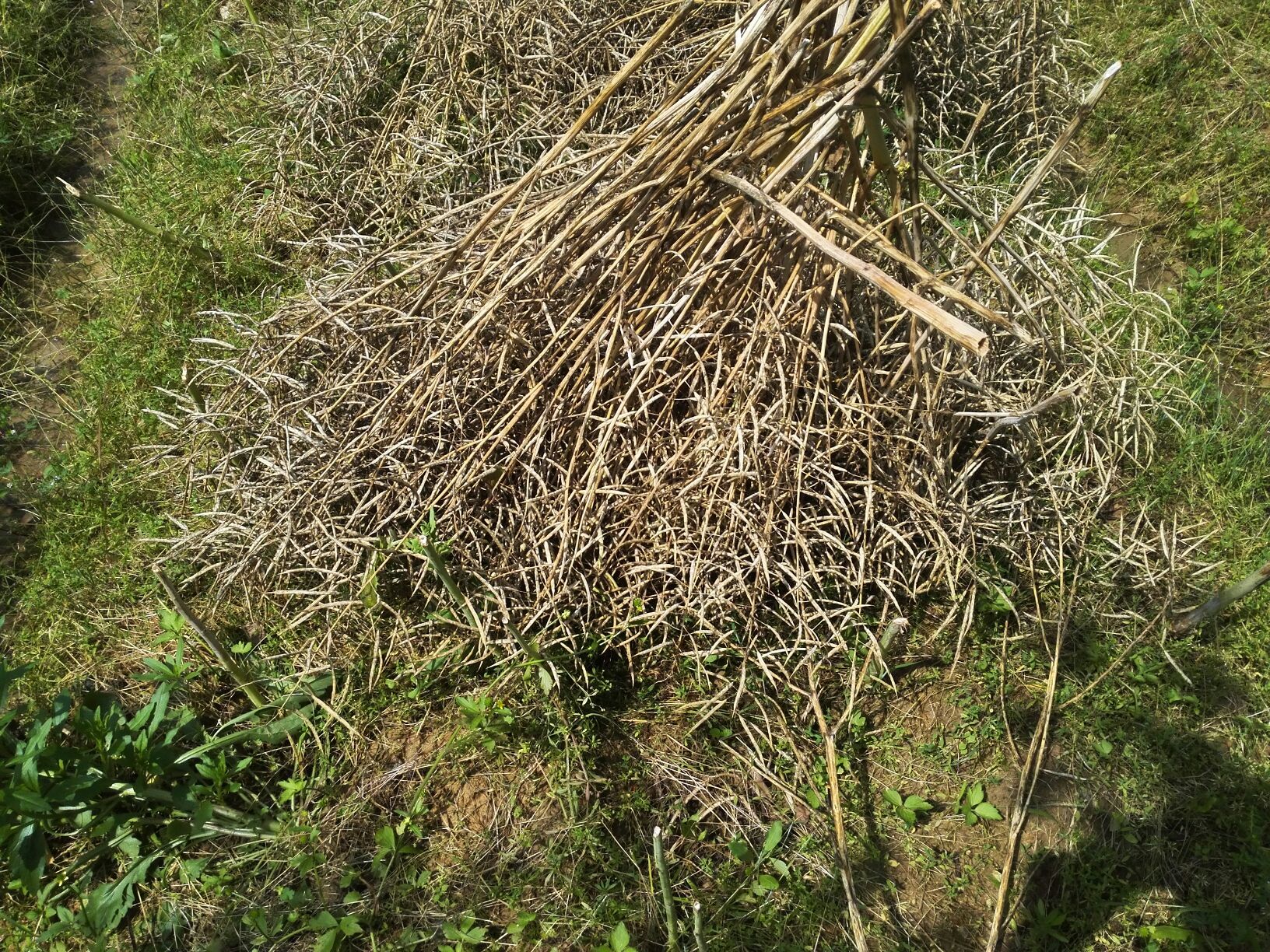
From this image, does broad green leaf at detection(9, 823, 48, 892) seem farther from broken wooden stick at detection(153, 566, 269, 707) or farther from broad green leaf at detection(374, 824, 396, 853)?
broad green leaf at detection(374, 824, 396, 853)

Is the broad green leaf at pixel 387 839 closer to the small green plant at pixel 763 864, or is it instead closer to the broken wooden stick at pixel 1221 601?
the small green plant at pixel 763 864

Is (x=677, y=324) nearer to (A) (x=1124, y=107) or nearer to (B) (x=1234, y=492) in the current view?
(B) (x=1234, y=492)

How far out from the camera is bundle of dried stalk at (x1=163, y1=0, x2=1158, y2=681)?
2.30 meters

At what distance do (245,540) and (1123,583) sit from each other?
8.49ft

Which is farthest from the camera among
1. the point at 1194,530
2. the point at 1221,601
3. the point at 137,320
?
the point at 137,320

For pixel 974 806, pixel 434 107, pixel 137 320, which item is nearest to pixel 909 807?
pixel 974 806

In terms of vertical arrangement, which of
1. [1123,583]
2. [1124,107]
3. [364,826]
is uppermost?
[1124,107]

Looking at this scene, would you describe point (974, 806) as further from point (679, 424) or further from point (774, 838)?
point (679, 424)

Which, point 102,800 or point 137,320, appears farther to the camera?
point 137,320

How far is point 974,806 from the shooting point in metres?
2.22

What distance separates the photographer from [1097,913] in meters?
2.09

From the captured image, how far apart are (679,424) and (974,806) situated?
1253 mm

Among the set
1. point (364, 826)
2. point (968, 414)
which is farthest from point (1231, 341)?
point (364, 826)

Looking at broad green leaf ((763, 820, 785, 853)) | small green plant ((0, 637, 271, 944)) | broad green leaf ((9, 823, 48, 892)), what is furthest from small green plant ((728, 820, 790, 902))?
broad green leaf ((9, 823, 48, 892))
